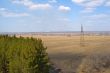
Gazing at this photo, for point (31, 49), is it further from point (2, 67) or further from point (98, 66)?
point (98, 66)

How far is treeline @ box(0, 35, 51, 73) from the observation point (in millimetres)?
10234

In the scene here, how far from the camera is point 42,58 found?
1057cm

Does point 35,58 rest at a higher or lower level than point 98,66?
higher

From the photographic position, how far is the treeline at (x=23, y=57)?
10234mm

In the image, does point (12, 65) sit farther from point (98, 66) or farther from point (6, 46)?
point (98, 66)

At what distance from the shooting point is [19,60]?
10375 mm

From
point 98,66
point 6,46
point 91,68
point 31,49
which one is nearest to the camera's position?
point 31,49

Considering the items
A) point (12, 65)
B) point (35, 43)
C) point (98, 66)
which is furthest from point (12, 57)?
point (98, 66)

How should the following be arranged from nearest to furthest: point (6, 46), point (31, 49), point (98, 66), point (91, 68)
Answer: point (31, 49), point (6, 46), point (91, 68), point (98, 66)

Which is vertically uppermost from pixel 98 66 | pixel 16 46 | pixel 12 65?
pixel 16 46

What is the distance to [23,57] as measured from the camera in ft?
33.7

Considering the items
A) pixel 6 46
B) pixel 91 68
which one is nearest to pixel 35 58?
pixel 6 46

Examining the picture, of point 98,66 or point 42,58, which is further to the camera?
point 98,66

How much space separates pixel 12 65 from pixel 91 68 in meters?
8.60
